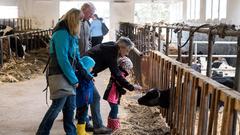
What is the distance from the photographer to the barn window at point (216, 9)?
35.6 feet

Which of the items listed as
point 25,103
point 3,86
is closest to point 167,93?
point 25,103

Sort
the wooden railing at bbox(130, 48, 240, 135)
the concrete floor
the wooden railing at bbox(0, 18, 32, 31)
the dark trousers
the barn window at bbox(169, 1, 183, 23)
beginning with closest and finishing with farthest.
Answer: the wooden railing at bbox(130, 48, 240, 135), the concrete floor, the dark trousers, the wooden railing at bbox(0, 18, 32, 31), the barn window at bbox(169, 1, 183, 23)

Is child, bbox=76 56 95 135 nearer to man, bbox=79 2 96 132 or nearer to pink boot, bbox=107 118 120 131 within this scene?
pink boot, bbox=107 118 120 131

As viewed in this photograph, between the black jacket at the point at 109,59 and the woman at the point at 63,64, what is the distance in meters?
0.47

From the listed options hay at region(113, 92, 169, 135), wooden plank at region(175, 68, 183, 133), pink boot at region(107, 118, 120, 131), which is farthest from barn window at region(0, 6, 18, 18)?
wooden plank at region(175, 68, 183, 133)

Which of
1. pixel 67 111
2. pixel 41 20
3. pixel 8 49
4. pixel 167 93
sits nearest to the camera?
pixel 67 111

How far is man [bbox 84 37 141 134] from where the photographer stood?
3.69 metres

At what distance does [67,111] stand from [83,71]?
1.32 feet

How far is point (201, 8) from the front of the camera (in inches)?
527

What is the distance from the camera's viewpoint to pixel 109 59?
3.70 meters

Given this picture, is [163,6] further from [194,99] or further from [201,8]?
[194,99]

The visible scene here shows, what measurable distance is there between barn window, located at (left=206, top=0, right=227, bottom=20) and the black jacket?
25.0 feet

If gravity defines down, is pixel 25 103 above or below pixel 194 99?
below

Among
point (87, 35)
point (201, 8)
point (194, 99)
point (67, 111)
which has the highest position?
point (201, 8)
